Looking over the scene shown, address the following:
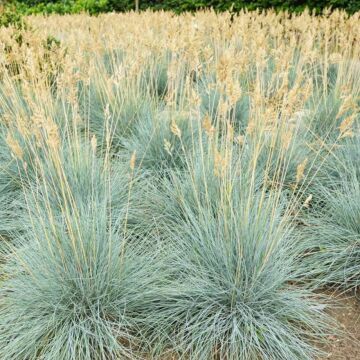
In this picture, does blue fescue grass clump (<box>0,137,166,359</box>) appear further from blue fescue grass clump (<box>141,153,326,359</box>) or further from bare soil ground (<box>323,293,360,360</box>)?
bare soil ground (<box>323,293,360,360</box>)

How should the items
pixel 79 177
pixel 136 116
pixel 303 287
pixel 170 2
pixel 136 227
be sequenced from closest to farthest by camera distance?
pixel 303 287 < pixel 136 227 < pixel 79 177 < pixel 136 116 < pixel 170 2

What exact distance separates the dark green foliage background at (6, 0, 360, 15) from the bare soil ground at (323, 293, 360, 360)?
528 cm

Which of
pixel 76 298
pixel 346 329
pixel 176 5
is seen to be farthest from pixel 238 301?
pixel 176 5

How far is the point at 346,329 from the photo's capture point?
7.59ft

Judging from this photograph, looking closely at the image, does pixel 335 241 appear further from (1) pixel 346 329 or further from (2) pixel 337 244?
(1) pixel 346 329

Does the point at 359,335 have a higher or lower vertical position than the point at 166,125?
lower

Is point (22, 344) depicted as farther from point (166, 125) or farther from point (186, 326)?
point (166, 125)

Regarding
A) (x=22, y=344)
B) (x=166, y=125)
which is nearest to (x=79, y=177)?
(x=166, y=125)

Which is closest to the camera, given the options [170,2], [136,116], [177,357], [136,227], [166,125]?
[177,357]

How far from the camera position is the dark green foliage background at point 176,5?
8.66 m

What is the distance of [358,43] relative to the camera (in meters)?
4.34

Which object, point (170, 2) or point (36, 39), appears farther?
point (170, 2)

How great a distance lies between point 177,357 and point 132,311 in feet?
1.03

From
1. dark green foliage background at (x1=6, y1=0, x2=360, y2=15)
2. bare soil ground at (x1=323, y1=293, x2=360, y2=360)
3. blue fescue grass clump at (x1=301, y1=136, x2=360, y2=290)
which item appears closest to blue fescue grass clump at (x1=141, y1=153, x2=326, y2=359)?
bare soil ground at (x1=323, y1=293, x2=360, y2=360)
